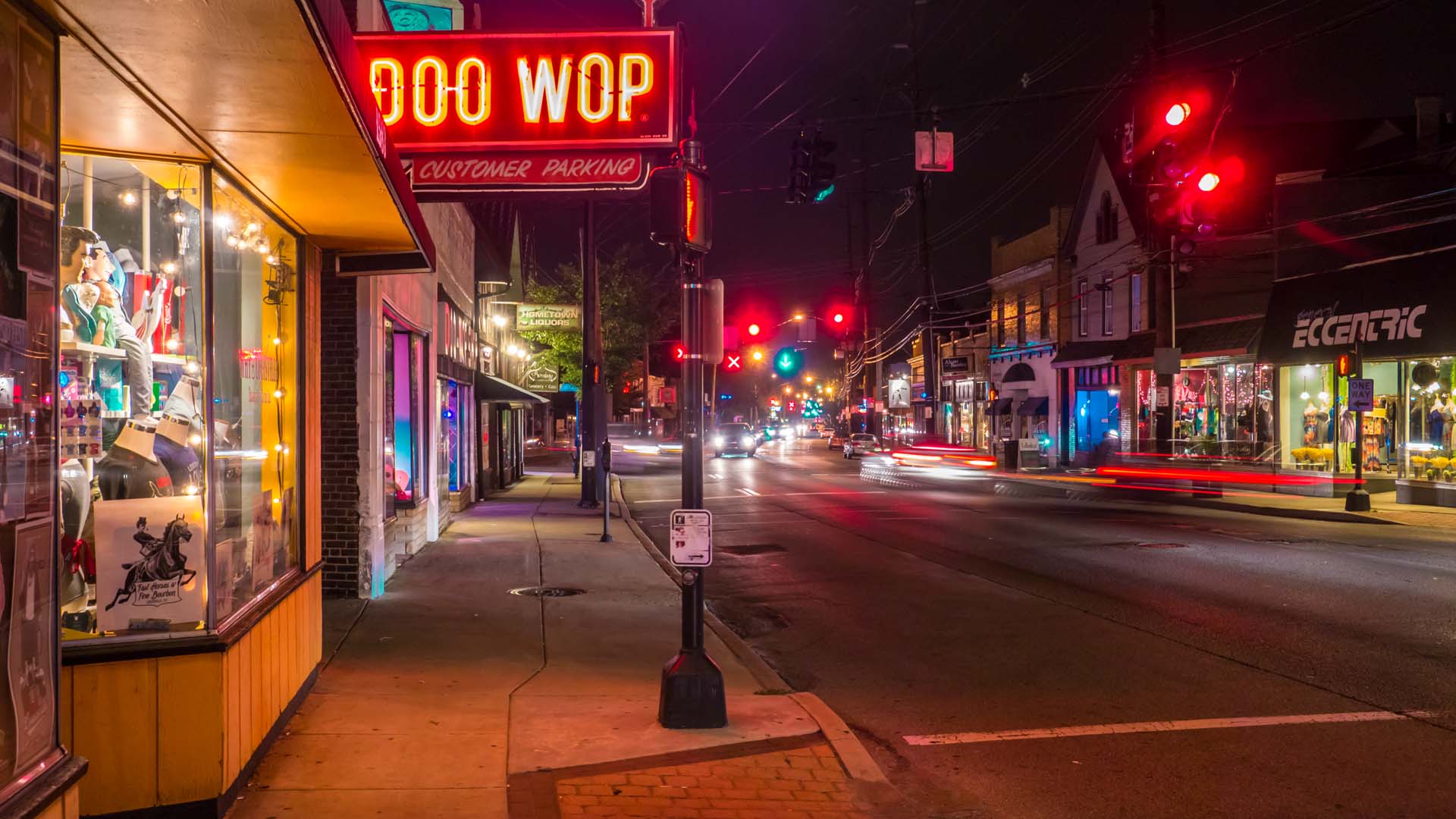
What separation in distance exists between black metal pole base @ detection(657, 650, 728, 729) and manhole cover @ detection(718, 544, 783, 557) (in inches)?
377

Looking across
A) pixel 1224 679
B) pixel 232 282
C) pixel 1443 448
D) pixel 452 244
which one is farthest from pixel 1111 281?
pixel 232 282

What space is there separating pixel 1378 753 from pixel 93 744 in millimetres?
6862

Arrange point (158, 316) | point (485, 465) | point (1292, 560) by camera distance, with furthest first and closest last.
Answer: point (485, 465)
point (1292, 560)
point (158, 316)

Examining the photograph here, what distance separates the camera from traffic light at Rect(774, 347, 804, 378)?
651 inches

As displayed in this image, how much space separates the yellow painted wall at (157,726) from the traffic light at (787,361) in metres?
11.5

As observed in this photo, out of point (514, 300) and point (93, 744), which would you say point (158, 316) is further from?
point (514, 300)

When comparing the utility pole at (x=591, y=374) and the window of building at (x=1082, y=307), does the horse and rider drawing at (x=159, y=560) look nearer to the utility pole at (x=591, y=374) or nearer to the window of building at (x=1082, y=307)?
the utility pole at (x=591, y=374)

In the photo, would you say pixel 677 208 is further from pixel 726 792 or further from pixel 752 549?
pixel 752 549

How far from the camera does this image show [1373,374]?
2645cm

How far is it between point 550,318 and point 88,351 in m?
21.3

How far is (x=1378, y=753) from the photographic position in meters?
6.62

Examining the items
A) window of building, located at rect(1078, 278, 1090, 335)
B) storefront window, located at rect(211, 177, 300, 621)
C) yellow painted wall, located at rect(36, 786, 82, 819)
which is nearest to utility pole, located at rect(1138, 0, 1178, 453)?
window of building, located at rect(1078, 278, 1090, 335)

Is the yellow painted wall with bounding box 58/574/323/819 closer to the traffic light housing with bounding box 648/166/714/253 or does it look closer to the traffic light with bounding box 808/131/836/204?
the traffic light housing with bounding box 648/166/714/253

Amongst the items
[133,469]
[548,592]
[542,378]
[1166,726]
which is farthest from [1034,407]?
[133,469]
